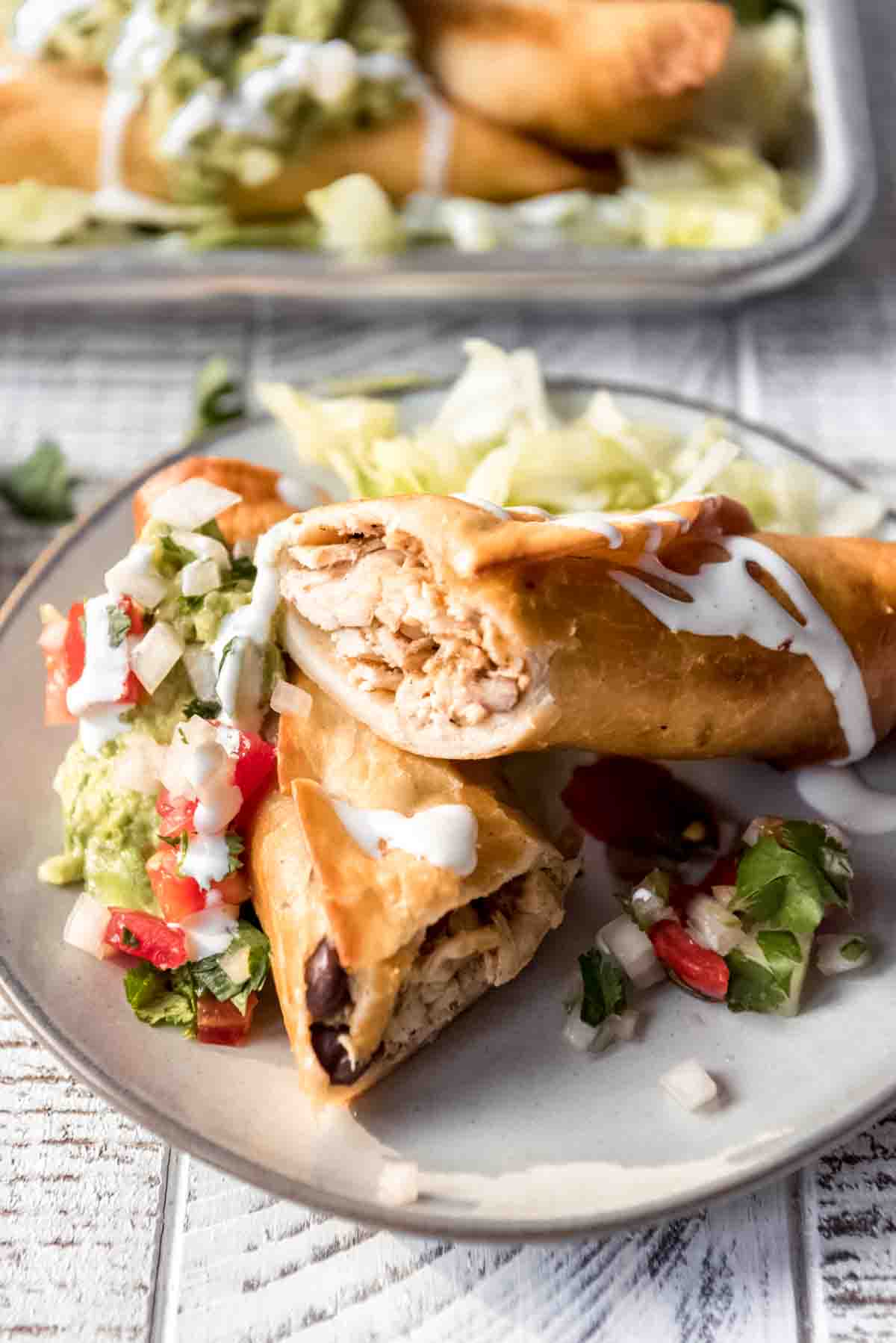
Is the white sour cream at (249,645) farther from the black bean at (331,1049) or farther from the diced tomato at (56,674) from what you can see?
the black bean at (331,1049)

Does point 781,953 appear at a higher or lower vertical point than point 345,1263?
higher

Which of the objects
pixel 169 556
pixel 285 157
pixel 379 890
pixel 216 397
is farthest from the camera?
pixel 285 157

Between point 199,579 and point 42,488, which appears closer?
point 199,579

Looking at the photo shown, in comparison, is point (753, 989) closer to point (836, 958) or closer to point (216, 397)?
point (836, 958)

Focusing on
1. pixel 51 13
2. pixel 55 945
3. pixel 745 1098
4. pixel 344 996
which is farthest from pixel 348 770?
pixel 51 13

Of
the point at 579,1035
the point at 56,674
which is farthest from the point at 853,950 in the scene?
the point at 56,674

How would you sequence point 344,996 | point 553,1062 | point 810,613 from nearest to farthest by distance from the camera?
point 344,996 < point 553,1062 < point 810,613

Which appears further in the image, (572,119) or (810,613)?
(572,119)

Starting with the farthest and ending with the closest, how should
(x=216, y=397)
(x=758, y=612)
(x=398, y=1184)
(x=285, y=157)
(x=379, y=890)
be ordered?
(x=285, y=157) → (x=216, y=397) → (x=758, y=612) → (x=379, y=890) → (x=398, y=1184)

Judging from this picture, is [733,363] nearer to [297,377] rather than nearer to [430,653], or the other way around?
[297,377]
